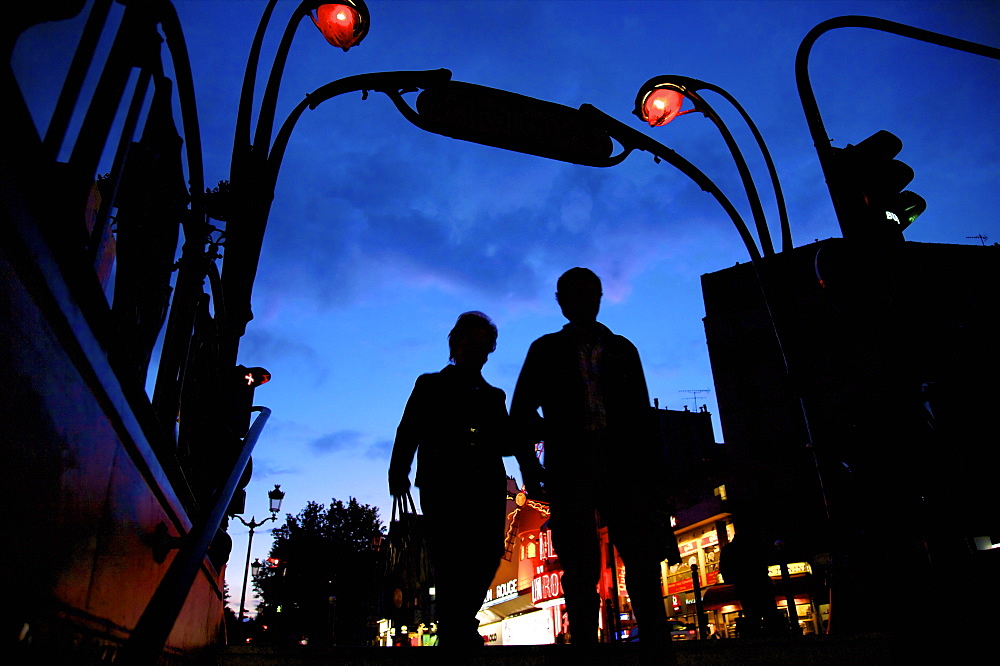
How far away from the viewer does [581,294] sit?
3.55 metres

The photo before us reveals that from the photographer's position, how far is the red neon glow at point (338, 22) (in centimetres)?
509

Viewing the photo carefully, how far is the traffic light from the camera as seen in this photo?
3674 millimetres

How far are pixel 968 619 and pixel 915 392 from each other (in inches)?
44.0

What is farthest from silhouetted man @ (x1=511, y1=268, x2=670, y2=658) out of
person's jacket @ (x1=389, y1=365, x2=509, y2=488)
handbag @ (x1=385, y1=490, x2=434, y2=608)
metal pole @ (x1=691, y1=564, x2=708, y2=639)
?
metal pole @ (x1=691, y1=564, x2=708, y2=639)

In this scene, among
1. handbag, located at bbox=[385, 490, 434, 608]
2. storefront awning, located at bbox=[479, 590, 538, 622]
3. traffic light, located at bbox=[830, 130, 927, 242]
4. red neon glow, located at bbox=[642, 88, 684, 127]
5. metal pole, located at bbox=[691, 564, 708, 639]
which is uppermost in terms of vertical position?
red neon glow, located at bbox=[642, 88, 684, 127]

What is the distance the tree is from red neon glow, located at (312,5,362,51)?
37519 mm

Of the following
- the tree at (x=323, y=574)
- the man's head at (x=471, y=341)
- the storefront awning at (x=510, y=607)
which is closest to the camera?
the man's head at (x=471, y=341)

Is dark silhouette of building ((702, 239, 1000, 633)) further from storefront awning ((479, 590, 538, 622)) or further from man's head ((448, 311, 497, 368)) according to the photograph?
storefront awning ((479, 590, 538, 622))

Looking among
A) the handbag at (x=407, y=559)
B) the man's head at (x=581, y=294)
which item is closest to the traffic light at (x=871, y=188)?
the man's head at (x=581, y=294)

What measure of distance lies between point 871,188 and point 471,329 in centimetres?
279

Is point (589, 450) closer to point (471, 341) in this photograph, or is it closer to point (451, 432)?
point (451, 432)

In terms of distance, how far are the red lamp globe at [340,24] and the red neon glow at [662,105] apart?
10.5ft

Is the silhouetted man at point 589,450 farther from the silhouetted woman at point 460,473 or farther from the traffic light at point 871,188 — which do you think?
the traffic light at point 871,188

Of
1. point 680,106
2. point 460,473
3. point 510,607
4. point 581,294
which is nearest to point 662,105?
point 680,106
